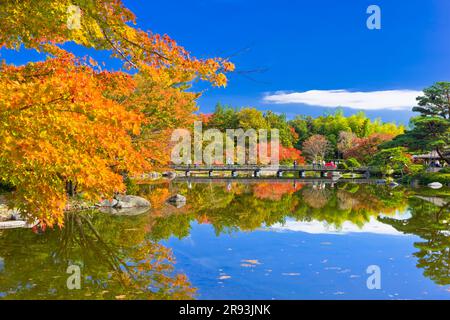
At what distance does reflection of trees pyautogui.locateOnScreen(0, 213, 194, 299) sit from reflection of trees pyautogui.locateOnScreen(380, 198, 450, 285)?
5145 millimetres

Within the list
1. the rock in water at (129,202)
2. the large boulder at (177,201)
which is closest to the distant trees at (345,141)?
the large boulder at (177,201)

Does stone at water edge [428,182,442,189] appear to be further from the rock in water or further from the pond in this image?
the rock in water

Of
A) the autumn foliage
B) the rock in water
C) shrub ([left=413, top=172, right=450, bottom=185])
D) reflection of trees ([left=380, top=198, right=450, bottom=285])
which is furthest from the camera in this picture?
shrub ([left=413, top=172, right=450, bottom=185])

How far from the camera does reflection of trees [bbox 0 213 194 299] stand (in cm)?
708

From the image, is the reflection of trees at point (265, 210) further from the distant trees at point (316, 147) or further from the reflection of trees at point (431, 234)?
the distant trees at point (316, 147)

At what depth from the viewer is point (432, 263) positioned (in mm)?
9352

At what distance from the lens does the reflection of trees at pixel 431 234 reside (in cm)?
884

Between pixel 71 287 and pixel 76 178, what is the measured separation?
6.33 feet

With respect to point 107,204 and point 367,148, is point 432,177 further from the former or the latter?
point 107,204

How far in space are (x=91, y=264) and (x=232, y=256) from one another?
10.4 ft

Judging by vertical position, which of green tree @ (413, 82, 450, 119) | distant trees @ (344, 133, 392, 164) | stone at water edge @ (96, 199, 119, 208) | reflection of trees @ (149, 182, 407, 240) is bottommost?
reflection of trees @ (149, 182, 407, 240)

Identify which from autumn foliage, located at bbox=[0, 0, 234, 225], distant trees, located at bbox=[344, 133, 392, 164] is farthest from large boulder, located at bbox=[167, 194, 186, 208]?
distant trees, located at bbox=[344, 133, 392, 164]
